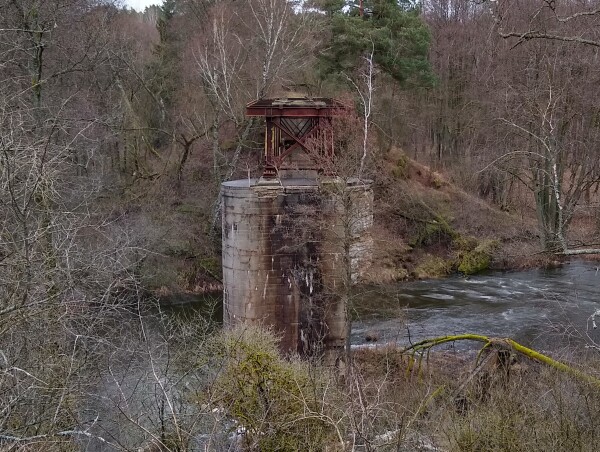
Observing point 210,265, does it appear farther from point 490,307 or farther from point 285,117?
point 490,307

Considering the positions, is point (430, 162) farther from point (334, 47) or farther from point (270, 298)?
point (270, 298)

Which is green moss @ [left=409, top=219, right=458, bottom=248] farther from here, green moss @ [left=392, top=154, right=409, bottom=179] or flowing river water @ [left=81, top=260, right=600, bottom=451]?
flowing river water @ [left=81, top=260, right=600, bottom=451]

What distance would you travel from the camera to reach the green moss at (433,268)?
A: 26233mm

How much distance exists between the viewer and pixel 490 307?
809 inches

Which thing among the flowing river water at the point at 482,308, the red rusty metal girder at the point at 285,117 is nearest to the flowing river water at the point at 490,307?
the flowing river water at the point at 482,308

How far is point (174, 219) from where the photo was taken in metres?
25.8

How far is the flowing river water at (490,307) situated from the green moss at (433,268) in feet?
3.16

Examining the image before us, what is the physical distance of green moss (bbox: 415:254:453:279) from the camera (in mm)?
26233

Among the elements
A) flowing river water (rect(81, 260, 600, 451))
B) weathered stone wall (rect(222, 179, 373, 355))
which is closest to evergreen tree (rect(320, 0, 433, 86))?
flowing river water (rect(81, 260, 600, 451))

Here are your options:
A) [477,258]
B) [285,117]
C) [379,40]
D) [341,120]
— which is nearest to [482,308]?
[477,258]

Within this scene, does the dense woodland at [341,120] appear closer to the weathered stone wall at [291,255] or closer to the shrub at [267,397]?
the weathered stone wall at [291,255]

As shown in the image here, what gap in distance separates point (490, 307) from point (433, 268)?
6.23 meters

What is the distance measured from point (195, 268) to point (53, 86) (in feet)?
31.7

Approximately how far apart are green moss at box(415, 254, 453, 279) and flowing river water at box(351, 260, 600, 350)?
964 mm
